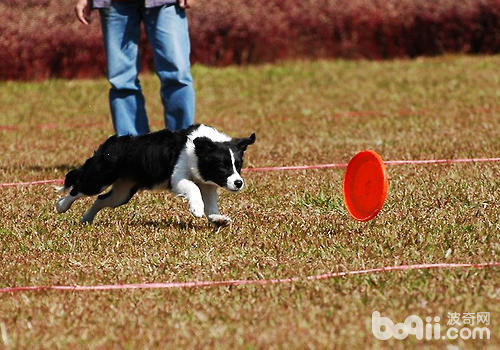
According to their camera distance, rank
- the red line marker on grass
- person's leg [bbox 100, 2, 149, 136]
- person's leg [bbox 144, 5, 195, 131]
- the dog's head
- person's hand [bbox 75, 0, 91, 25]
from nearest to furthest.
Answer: the red line marker on grass, the dog's head, person's leg [bbox 144, 5, 195, 131], person's leg [bbox 100, 2, 149, 136], person's hand [bbox 75, 0, 91, 25]

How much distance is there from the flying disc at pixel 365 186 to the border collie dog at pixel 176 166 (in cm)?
67

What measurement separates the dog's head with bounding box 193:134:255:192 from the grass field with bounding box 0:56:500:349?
28 cm

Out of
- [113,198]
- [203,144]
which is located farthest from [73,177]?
[203,144]

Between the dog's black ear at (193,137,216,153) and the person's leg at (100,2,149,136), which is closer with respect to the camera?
the dog's black ear at (193,137,216,153)

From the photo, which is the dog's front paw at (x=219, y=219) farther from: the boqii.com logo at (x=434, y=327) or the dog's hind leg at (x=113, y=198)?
the boqii.com logo at (x=434, y=327)

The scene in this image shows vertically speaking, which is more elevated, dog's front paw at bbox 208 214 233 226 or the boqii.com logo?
the boqii.com logo

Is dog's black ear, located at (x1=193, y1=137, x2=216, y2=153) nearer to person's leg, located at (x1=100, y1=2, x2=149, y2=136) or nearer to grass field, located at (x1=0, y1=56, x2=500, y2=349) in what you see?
grass field, located at (x1=0, y1=56, x2=500, y2=349)

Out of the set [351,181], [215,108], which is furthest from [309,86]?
[351,181]

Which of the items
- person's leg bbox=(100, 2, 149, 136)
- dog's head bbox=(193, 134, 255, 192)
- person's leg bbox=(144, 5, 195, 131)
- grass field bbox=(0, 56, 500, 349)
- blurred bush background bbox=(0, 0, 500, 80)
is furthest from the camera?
blurred bush background bbox=(0, 0, 500, 80)

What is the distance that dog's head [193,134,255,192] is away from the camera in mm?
5590

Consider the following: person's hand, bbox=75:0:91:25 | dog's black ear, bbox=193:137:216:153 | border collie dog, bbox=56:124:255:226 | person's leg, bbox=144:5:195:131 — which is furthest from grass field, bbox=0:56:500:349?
person's hand, bbox=75:0:91:25

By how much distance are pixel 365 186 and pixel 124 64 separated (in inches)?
106

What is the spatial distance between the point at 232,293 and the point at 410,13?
1533 centimetres

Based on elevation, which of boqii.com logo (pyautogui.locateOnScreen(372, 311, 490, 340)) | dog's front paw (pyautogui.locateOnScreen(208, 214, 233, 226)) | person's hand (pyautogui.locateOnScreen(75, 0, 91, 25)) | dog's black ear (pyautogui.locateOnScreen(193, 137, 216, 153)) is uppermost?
person's hand (pyautogui.locateOnScreen(75, 0, 91, 25))
